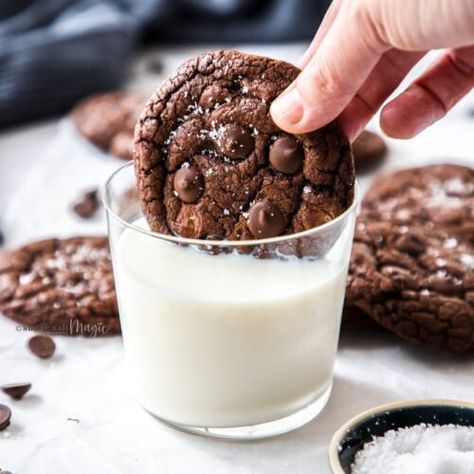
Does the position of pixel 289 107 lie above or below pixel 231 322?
above

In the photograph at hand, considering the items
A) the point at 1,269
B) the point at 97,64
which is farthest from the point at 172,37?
the point at 1,269

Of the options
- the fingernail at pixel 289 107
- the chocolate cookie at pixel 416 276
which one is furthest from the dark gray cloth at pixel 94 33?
the fingernail at pixel 289 107

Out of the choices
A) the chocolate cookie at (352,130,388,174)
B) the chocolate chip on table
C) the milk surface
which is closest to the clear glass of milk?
the milk surface

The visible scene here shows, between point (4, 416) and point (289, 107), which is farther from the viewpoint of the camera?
point (4, 416)

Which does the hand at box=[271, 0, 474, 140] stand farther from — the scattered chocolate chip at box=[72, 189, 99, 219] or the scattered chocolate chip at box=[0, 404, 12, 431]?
the scattered chocolate chip at box=[72, 189, 99, 219]

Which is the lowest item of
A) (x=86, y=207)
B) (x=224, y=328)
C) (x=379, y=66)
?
(x=86, y=207)

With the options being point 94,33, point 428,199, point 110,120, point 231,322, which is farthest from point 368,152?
point 231,322

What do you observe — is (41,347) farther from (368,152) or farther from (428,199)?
(368,152)
